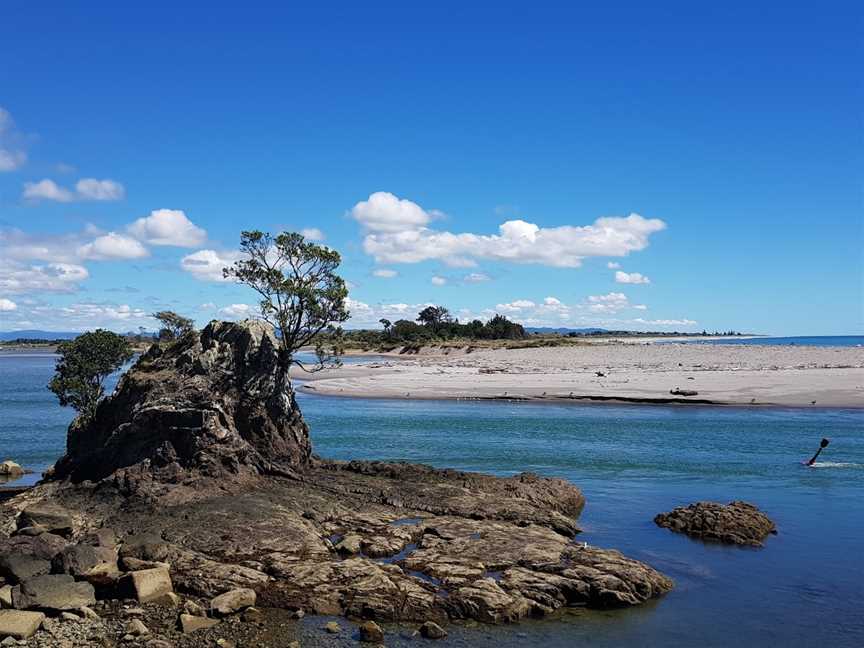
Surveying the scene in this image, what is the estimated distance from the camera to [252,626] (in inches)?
680

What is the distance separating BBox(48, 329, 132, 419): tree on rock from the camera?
35500mm

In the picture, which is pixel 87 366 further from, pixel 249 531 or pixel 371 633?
pixel 371 633

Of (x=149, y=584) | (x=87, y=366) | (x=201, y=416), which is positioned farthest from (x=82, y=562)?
(x=87, y=366)

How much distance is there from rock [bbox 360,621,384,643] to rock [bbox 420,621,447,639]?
1013 mm

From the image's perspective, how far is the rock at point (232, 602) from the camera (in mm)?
17797

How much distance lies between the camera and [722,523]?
86.7ft

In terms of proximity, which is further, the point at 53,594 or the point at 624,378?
the point at 624,378

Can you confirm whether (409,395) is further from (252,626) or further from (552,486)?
(252,626)

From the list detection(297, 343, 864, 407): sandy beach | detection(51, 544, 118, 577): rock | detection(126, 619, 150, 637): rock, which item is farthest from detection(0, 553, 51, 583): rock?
detection(297, 343, 864, 407): sandy beach

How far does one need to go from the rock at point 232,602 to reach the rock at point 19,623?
3.92 m

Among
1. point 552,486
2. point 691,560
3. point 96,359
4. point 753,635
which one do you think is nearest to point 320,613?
point 753,635

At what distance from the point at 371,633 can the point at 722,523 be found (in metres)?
15.4

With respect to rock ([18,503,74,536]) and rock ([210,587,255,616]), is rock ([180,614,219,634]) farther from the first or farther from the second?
rock ([18,503,74,536])

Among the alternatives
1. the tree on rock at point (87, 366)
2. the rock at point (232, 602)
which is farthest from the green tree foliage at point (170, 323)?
the rock at point (232, 602)
